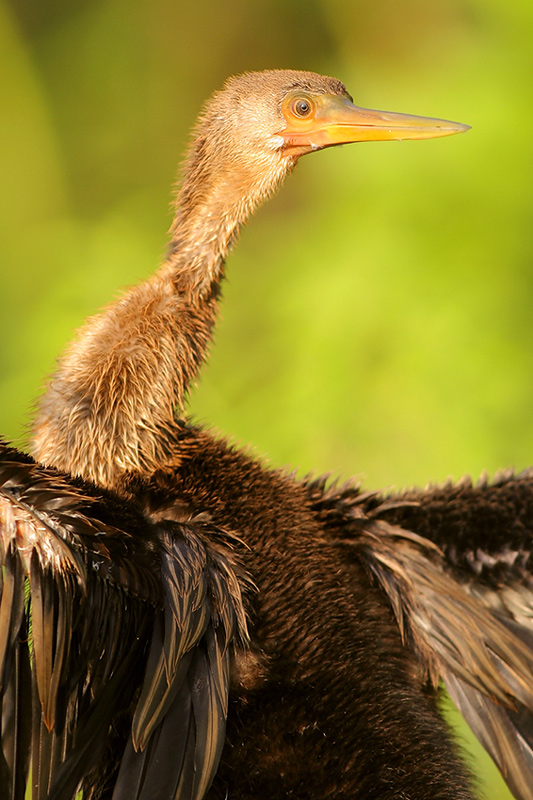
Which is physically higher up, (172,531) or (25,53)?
(25,53)

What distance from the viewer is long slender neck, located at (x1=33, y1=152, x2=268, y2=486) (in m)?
1.44

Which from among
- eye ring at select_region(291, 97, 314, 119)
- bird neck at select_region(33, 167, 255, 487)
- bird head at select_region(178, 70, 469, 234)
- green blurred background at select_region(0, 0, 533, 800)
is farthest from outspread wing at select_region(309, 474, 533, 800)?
green blurred background at select_region(0, 0, 533, 800)

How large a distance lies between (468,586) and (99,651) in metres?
0.66

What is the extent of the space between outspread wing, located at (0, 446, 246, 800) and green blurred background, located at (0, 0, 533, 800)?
1.98 metres

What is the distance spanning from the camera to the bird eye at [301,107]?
171 centimetres

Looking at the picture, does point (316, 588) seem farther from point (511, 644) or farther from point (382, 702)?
point (511, 644)

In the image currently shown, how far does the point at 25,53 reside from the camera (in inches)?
135

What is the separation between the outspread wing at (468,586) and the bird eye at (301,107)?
2.09 ft

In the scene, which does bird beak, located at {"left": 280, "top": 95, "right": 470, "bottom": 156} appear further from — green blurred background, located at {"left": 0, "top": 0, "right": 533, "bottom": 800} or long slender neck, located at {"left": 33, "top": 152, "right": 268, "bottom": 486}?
green blurred background, located at {"left": 0, "top": 0, "right": 533, "bottom": 800}

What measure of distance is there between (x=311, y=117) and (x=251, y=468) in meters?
0.63

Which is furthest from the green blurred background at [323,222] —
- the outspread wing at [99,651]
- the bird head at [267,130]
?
the outspread wing at [99,651]

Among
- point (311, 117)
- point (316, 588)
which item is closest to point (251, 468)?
point (316, 588)

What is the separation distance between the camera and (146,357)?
1486 millimetres

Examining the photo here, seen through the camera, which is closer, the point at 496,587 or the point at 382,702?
the point at 382,702
